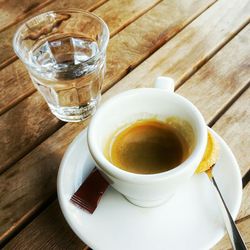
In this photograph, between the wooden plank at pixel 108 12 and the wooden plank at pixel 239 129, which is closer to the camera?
the wooden plank at pixel 239 129

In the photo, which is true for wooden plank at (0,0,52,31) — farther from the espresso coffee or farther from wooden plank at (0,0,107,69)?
the espresso coffee

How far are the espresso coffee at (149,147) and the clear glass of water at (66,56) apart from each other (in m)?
0.16

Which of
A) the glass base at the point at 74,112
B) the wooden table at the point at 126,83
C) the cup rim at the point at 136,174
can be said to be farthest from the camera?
the glass base at the point at 74,112

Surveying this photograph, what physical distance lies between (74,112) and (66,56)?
138mm

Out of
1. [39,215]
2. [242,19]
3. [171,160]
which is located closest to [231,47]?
[242,19]

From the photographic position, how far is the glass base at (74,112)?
0.75 meters

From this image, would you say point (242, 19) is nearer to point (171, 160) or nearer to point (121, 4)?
point (121, 4)

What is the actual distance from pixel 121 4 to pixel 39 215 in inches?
22.2

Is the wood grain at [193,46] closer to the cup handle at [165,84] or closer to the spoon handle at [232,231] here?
the cup handle at [165,84]

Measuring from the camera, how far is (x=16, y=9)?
970 millimetres

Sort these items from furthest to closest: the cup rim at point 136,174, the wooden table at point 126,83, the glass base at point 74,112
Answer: the glass base at point 74,112
the wooden table at point 126,83
the cup rim at point 136,174

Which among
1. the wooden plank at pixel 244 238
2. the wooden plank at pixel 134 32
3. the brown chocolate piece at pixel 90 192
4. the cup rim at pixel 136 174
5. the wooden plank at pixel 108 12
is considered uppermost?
the cup rim at pixel 136 174

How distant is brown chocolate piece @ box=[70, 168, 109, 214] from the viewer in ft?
1.87

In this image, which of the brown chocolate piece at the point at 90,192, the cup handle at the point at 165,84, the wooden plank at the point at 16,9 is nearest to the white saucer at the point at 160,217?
the brown chocolate piece at the point at 90,192
